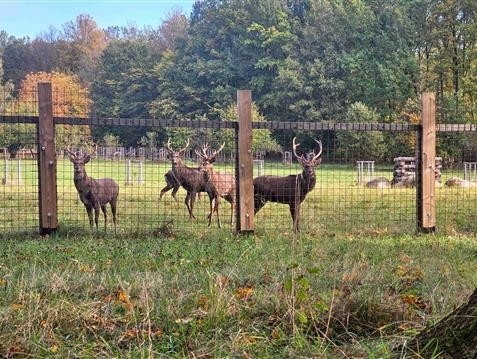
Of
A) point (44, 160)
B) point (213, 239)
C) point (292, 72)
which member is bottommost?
point (213, 239)

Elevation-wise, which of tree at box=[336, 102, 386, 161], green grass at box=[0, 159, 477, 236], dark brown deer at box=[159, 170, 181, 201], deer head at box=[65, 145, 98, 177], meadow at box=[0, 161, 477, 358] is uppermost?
tree at box=[336, 102, 386, 161]

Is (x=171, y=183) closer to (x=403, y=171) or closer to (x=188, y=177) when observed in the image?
(x=188, y=177)

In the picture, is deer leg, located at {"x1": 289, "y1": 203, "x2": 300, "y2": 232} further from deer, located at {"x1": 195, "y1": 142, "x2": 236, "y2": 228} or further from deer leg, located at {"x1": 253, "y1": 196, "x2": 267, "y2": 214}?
deer, located at {"x1": 195, "y1": 142, "x2": 236, "y2": 228}

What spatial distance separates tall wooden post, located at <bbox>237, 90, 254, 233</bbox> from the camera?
8.67 meters

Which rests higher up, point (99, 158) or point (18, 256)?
point (99, 158)

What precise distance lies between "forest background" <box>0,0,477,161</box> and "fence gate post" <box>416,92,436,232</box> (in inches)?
1031

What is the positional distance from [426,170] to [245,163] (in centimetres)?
274

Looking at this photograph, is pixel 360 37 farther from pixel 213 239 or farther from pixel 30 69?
pixel 213 239

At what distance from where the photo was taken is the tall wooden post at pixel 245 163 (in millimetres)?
8672

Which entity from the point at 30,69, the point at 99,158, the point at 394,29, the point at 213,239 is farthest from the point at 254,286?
the point at 30,69

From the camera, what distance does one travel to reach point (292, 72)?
55969mm

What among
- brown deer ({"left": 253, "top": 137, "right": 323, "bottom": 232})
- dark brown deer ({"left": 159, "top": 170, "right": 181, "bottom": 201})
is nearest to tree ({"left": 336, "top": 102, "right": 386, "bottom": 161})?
dark brown deer ({"left": 159, "top": 170, "right": 181, "bottom": 201})

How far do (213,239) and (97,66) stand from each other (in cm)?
6264

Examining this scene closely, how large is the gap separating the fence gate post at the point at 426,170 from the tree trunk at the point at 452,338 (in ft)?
21.3
